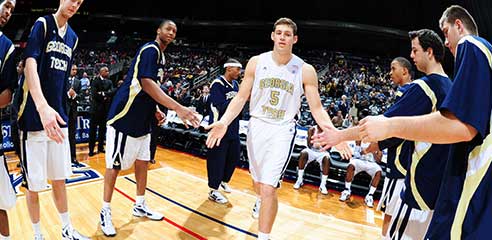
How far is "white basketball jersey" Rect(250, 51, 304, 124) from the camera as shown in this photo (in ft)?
11.0

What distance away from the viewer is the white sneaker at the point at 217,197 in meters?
5.34

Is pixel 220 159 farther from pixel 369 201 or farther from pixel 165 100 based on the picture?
pixel 369 201

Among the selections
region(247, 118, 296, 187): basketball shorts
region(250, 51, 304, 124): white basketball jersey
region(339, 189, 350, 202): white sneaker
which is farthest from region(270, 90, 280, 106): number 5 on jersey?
region(339, 189, 350, 202): white sneaker

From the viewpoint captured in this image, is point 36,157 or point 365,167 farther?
point 365,167

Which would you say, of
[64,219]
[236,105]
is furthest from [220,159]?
[64,219]

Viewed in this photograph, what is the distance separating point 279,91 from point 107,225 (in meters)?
2.42

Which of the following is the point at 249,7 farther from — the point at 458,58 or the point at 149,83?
the point at 458,58

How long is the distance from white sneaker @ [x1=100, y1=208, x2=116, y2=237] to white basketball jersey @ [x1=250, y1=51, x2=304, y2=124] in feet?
6.80

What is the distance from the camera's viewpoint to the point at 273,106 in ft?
11.0

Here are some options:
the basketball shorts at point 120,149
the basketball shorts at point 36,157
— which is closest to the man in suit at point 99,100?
the basketball shorts at point 120,149

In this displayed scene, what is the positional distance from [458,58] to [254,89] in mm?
2119

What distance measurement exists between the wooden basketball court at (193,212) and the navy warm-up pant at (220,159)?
1.16ft

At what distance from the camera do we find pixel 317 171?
23.2 ft

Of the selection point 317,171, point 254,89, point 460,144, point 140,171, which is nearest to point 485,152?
point 460,144
